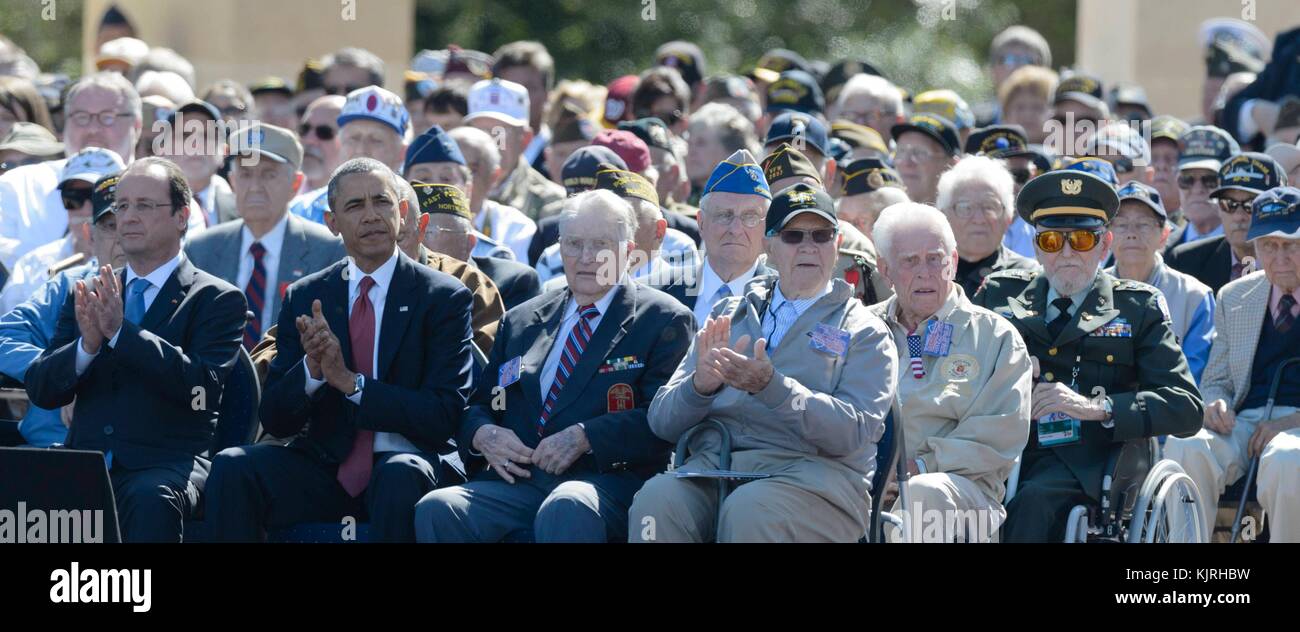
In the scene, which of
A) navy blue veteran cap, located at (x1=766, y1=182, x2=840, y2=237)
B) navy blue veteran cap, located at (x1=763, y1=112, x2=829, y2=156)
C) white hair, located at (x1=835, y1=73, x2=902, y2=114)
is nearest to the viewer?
navy blue veteran cap, located at (x1=766, y1=182, x2=840, y2=237)

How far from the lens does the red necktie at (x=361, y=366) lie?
23.1ft

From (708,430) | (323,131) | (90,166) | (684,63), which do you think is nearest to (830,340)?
(708,430)

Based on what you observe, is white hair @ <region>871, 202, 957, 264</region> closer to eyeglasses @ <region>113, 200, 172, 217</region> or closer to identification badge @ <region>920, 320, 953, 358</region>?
identification badge @ <region>920, 320, 953, 358</region>

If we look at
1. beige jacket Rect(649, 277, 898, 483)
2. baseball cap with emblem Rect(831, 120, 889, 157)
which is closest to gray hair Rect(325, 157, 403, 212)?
beige jacket Rect(649, 277, 898, 483)

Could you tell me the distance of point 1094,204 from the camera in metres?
7.25

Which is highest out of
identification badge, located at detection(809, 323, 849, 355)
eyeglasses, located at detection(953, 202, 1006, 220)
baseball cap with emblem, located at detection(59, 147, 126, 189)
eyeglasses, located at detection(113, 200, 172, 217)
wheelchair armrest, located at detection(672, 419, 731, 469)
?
baseball cap with emblem, located at detection(59, 147, 126, 189)

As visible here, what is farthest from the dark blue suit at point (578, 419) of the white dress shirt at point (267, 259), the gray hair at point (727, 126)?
the gray hair at point (727, 126)

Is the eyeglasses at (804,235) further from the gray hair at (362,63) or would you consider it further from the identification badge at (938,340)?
the gray hair at (362,63)

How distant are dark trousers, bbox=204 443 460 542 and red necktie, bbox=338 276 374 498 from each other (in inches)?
1.7

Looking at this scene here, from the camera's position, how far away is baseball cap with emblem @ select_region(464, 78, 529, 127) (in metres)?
10.9

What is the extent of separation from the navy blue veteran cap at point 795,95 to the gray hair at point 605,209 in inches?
180

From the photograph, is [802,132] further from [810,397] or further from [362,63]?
[362,63]

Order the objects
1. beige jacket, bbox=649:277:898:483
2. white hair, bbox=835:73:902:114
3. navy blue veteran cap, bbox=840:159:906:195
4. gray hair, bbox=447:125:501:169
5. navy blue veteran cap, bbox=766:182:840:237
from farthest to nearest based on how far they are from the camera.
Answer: white hair, bbox=835:73:902:114 < gray hair, bbox=447:125:501:169 < navy blue veteran cap, bbox=840:159:906:195 < navy blue veteran cap, bbox=766:182:840:237 < beige jacket, bbox=649:277:898:483
